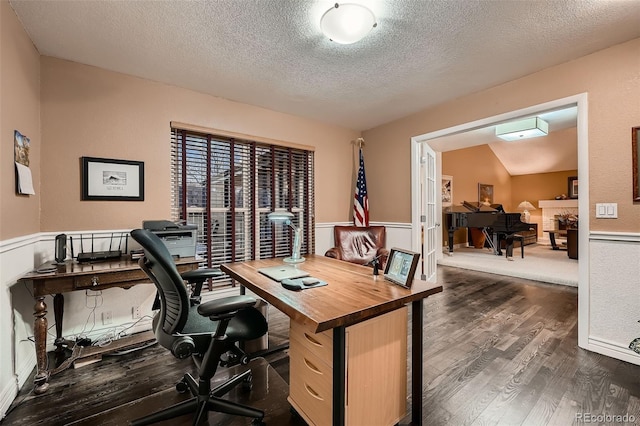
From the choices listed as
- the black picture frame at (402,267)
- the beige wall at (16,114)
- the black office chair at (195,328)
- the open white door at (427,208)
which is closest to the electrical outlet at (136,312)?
the beige wall at (16,114)

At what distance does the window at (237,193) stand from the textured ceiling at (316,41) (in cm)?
72

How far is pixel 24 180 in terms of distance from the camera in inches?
75.7

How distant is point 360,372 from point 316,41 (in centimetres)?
221

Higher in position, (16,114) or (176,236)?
(16,114)

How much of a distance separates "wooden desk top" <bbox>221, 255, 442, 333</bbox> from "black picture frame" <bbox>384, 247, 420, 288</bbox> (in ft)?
0.12

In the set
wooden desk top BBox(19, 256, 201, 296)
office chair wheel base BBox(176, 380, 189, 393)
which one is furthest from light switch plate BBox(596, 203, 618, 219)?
wooden desk top BBox(19, 256, 201, 296)

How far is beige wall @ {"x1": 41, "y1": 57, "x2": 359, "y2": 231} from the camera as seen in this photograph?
7.61 feet

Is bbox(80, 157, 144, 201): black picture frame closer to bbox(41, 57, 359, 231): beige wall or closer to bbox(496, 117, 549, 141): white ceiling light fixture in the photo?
bbox(41, 57, 359, 231): beige wall

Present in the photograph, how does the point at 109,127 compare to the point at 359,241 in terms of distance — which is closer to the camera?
the point at 109,127

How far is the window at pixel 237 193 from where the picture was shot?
301 centimetres

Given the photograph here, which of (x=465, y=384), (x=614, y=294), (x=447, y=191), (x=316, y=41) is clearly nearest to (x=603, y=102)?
(x=614, y=294)

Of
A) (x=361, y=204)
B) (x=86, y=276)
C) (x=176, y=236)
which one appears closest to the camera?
(x=86, y=276)

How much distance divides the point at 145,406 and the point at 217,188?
6.96 feet

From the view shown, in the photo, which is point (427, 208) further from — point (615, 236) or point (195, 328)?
point (195, 328)
